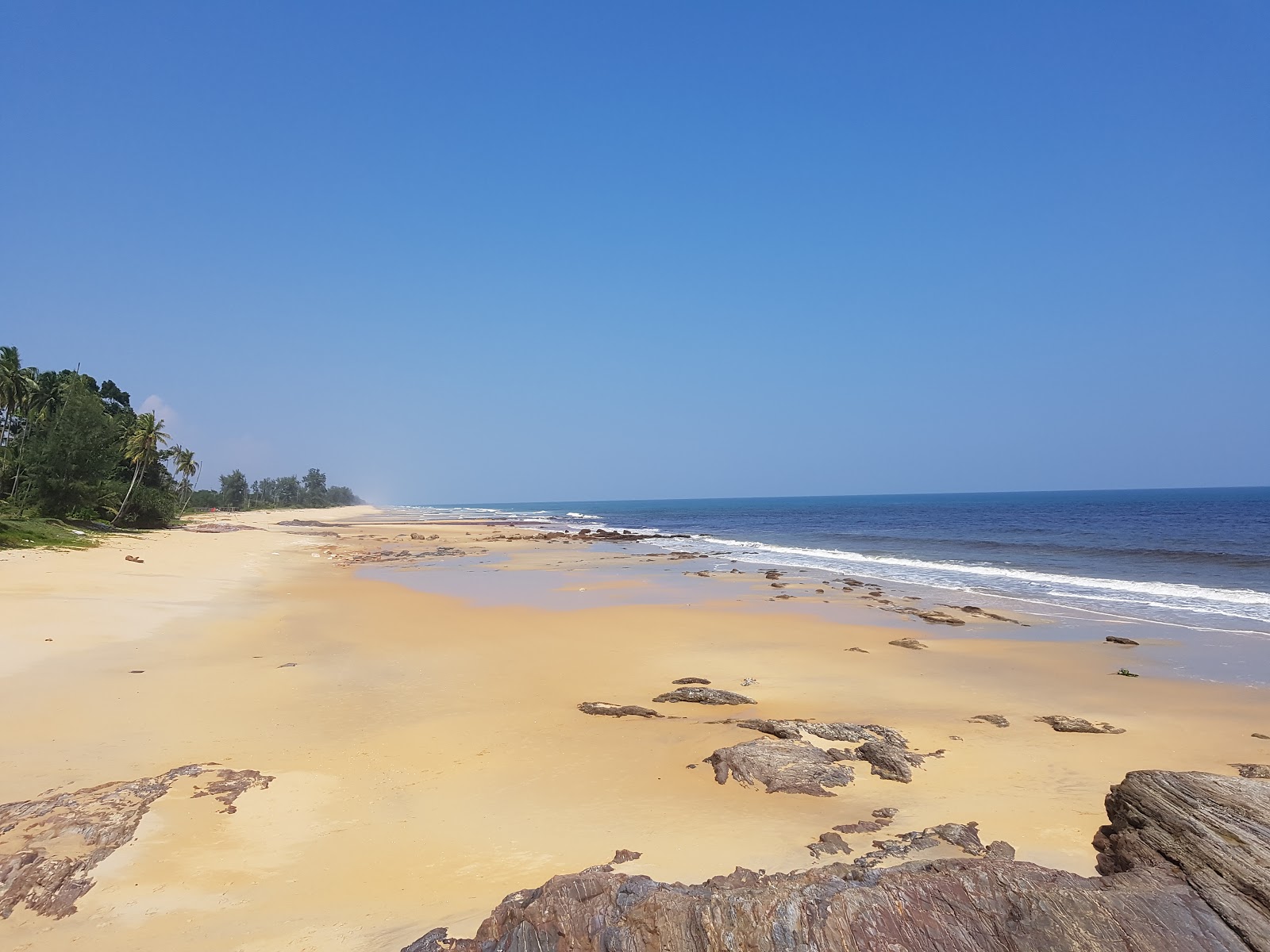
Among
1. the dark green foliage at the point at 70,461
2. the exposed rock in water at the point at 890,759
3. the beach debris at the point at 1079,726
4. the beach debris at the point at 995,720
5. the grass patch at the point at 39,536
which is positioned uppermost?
the dark green foliage at the point at 70,461

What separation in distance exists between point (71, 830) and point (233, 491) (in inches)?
5340

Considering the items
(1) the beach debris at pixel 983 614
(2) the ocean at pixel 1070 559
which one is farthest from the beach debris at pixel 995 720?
(2) the ocean at pixel 1070 559

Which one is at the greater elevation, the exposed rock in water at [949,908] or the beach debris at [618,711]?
the exposed rock in water at [949,908]

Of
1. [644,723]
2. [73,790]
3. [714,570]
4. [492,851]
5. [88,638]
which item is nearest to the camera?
[492,851]

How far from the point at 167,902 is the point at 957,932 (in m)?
5.74

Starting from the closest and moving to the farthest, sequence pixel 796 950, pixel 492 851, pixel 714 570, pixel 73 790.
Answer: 1. pixel 796 950
2. pixel 492 851
3. pixel 73 790
4. pixel 714 570

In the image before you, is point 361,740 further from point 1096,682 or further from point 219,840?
point 1096,682

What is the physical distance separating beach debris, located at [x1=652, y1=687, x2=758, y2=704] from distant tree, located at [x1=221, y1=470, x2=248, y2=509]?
131 meters

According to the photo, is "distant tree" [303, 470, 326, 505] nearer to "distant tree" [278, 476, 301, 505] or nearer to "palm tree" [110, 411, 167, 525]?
"distant tree" [278, 476, 301, 505]

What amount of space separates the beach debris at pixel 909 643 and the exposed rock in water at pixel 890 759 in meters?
8.15

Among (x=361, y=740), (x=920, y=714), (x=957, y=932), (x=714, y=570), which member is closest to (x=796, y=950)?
(x=957, y=932)

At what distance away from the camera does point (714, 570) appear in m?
35.2

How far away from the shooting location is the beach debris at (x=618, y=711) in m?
10.8

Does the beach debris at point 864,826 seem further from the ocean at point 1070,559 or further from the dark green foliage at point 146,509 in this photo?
the dark green foliage at point 146,509
